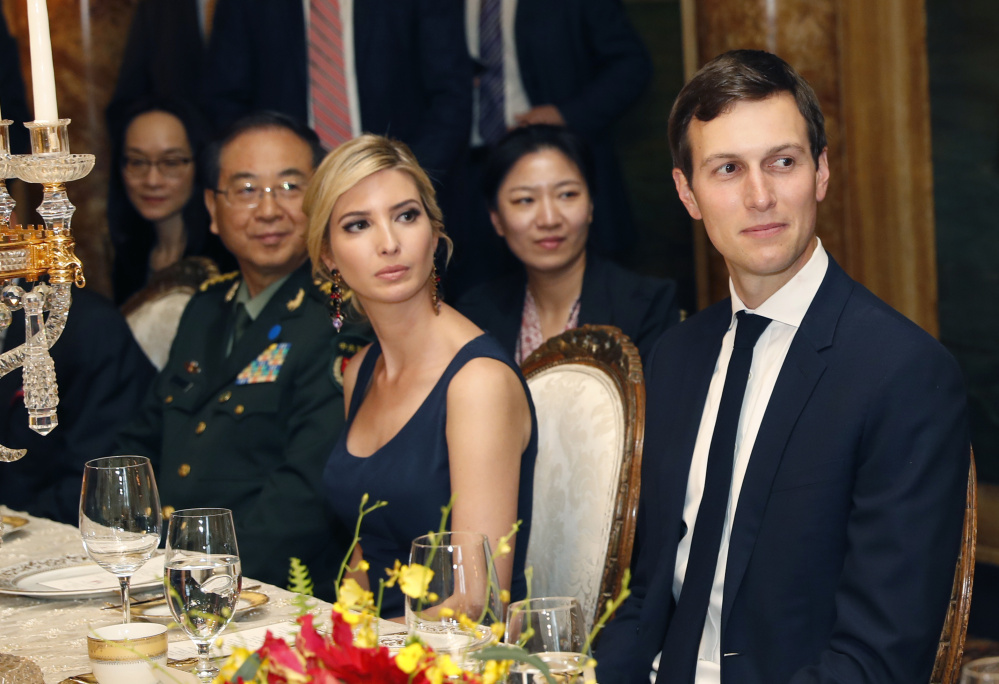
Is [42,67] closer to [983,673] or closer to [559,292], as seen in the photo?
[983,673]

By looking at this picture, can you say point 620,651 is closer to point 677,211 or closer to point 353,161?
point 353,161

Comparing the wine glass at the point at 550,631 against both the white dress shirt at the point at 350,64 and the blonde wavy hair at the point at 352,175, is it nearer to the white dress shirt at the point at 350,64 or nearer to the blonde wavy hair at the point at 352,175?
the blonde wavy hair at the point at 352,175

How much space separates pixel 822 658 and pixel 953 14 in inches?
121

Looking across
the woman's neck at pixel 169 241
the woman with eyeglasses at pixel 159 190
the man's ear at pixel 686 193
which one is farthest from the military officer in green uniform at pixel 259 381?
the woman's neck at pixel 169 241

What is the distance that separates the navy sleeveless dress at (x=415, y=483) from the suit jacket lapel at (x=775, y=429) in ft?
1.84

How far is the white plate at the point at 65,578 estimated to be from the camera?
163 centimetres

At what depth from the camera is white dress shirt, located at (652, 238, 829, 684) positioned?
5.22 feet

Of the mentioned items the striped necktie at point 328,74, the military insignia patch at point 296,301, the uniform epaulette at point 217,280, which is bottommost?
the military insignia patch at point 296,301

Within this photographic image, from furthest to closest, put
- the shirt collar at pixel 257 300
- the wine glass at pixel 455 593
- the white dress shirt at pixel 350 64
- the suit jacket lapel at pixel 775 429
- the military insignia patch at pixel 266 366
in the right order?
the white dress shirt at pixel 350 64 → the shirt collar at pixel 257 300 → the military insignia patch at pixel 266 366 → the suit jacket lapel at pixel 775 429 → the wine glass at pixel 455 593

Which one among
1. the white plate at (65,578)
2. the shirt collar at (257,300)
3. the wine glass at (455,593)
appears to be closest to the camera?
the wine glass at (455,593)

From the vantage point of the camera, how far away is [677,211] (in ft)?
16.2

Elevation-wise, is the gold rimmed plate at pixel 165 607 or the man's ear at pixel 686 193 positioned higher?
the man's ear at pixel 686 193

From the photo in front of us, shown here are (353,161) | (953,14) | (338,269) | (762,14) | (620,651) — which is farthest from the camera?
(953,14)

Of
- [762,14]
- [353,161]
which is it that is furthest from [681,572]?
[762,14]
